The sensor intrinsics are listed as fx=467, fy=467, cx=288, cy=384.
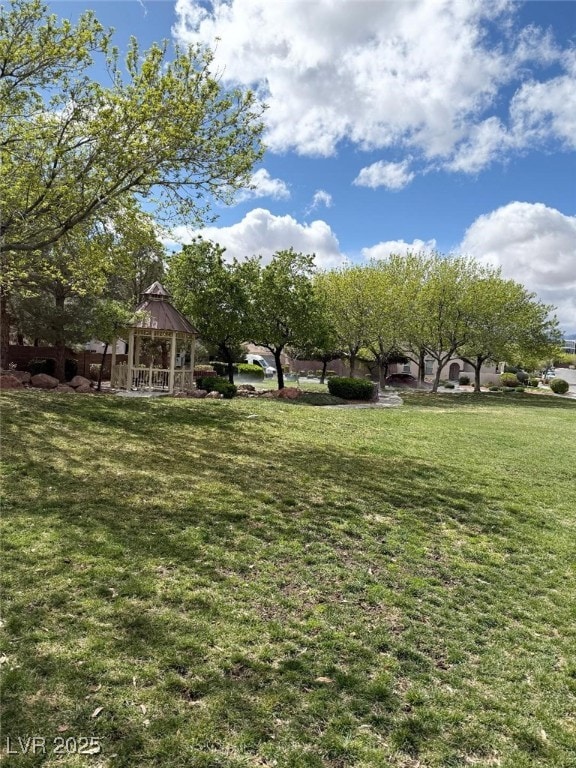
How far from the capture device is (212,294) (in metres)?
18.0

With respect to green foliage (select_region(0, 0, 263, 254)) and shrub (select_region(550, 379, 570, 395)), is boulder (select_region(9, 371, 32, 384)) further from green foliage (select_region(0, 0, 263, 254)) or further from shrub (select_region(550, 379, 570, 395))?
shrub (select_region(550, 379, 570, 395))

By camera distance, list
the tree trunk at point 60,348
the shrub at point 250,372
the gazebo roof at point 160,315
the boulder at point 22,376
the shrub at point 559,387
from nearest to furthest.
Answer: the boulder at point 22,376, the tree trunk at point 60,348, the gazebo roof at point 160,315, the shrub at point 250,372, the shrub at point 559,387

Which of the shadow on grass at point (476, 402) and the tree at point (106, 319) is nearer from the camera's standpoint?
the tree at point (106, 319)

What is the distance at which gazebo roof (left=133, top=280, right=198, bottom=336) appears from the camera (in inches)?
634

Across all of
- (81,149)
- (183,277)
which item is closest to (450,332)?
(183,277)

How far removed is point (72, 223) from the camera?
8.11 m

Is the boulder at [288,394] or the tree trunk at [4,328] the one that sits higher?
the tree trunk at [4,328]

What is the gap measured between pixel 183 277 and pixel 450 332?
17342 millimetres

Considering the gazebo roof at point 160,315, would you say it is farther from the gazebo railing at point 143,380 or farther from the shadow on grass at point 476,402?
the shadow on grass at point 476,402

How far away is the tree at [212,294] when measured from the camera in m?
18.1

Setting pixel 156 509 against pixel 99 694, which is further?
pixel 156 509

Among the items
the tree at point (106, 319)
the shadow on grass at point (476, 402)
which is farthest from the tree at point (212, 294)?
the shadow on grass at point (476, 402)

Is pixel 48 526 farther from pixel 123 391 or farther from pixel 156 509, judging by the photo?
pixel 123 391

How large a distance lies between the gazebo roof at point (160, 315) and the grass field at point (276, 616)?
9.58 metres
